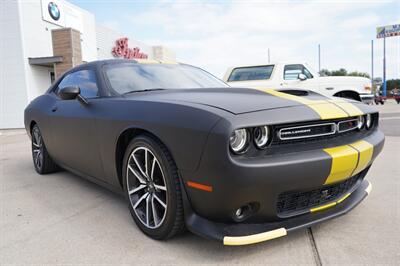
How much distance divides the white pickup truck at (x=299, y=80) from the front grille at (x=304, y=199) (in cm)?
613

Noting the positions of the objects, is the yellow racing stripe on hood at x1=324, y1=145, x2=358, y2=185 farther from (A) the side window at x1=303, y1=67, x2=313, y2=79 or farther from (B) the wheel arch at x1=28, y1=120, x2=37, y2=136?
(A) the side window at x1=303, y1=67, x2=313, y2=79

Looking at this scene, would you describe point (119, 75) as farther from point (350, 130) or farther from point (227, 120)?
point (350, 130)

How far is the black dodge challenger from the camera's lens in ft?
5.38

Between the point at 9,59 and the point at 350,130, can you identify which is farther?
the point at 9,59

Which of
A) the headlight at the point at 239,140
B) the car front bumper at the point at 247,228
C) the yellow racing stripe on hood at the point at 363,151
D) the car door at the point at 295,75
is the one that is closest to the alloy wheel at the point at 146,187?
the car front bumper at the point at 247,228

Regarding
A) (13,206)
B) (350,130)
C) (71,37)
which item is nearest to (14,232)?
(13,206)

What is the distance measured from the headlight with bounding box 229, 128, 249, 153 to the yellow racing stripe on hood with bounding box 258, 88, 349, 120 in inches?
19.6

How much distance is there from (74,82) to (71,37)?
409 inches

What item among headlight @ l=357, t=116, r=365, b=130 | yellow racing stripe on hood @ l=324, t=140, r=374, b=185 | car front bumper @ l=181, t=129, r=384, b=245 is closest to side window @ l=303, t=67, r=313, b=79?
headlight @ l=357, t=116, r=365, b=130

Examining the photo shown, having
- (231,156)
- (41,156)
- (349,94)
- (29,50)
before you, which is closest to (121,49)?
(29,50)

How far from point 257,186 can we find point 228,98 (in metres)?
0.64

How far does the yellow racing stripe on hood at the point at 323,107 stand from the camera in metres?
1.87

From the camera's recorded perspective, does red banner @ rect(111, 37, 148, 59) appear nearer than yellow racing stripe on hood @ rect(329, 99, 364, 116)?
No

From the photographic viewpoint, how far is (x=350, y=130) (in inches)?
84.4
